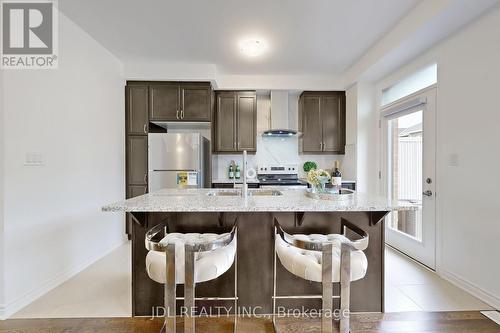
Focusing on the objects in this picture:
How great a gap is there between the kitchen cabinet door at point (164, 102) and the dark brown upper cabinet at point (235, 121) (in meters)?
0.72

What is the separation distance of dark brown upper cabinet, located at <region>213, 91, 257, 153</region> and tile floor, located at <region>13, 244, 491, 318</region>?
2.36 meters

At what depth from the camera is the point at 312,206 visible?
1671 millimetres

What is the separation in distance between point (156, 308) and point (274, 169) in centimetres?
311

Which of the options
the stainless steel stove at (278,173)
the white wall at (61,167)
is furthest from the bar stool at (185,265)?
the stainless steel stove at (278,173)

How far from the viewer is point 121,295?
2309 mm

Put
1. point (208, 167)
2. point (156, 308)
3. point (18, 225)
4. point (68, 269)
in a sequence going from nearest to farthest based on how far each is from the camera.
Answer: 1. point (156, 308)
2. point (18, 225)
3. point (68, 269)
4. point (208, 167)

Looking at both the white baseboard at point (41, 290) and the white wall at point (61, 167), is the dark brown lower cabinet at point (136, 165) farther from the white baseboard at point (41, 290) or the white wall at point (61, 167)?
the white baseboard at point (41, 290)

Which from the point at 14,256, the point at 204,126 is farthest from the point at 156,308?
the point at 204,126

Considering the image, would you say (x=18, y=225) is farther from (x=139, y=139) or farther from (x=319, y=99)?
(x=319, y=99)

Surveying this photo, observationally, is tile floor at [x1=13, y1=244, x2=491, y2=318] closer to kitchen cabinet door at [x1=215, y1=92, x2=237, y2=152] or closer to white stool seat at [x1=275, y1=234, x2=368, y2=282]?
white stool seat at [x1=275, y1=234, x2=368, y2=282]

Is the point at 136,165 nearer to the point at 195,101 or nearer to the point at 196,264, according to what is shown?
the point at 195,101

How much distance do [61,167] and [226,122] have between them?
2448 millimetres

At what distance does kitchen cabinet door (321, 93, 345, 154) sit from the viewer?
443 cm

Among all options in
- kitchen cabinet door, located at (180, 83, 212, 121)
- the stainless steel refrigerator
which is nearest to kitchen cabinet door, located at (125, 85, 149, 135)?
the stainless steel refrigerator
